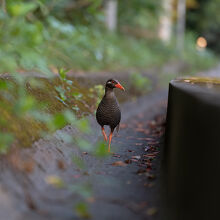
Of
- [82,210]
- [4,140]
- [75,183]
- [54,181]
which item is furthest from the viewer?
[75,183]

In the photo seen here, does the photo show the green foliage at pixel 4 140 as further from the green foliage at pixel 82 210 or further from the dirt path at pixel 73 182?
the green foliage at pixel 82 210

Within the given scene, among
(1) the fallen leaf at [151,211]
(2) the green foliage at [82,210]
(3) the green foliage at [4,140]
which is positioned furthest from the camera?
(1) the fallen leaf at [151,211]

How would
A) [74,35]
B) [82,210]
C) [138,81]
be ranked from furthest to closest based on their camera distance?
[138,81], [74,35], [82,210]

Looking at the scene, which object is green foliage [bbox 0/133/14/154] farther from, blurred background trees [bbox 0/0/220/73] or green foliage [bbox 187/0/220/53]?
green foliage [bbox 187/0/220/53]

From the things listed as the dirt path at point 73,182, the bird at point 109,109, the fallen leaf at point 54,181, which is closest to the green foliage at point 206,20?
the bird at point 109,109

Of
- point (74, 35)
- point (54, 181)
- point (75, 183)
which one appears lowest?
point (75, 183)

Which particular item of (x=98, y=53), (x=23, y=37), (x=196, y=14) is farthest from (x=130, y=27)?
(x=23, y=37)

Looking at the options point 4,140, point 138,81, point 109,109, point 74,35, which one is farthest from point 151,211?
point 138,81

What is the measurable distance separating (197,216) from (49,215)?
112cm

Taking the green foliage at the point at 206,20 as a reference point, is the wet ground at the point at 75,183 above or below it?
below

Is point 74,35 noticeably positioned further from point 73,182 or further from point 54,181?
point 54,181

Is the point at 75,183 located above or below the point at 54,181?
below

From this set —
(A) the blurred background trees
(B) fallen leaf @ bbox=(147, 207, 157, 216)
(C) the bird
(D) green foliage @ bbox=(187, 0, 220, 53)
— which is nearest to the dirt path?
(B) fallen leaf @ bbox=(147, 207, 157, 216)

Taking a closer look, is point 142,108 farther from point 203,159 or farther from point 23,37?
point 203,159
